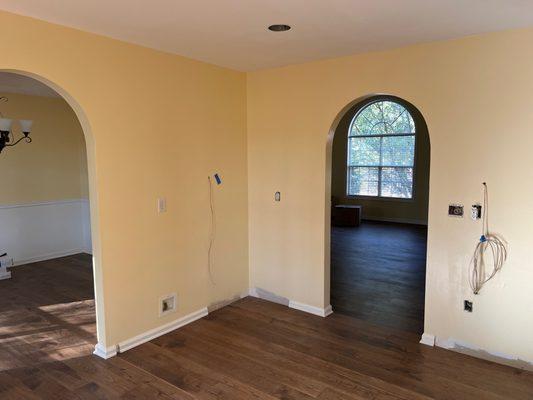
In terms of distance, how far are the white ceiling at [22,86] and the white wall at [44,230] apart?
1553mm

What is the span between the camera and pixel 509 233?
115 inches

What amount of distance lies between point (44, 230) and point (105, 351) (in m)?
3.50

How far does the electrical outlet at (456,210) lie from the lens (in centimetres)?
310

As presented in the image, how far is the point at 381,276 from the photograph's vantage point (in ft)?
17.0

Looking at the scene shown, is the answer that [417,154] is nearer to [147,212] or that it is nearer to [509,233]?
[509,233]

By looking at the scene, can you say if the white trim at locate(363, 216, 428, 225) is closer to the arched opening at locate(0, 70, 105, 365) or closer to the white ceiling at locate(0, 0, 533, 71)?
the arched opening at locate(0, 70, 105, 365)

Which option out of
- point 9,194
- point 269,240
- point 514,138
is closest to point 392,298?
point 269,240

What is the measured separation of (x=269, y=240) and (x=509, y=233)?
2.21 metres

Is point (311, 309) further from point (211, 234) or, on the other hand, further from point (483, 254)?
point (483, 254)

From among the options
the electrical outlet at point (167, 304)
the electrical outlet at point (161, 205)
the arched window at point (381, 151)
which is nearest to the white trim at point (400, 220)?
the arched window at point (381, 151)

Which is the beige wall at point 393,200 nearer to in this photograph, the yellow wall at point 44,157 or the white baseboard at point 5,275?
the yellow wall at point 44,157

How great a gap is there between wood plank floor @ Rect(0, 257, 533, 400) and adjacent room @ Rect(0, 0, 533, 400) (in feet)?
0.06

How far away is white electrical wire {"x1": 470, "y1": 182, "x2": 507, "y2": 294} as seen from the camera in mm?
2977

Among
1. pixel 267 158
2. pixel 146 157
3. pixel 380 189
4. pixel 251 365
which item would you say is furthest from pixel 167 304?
pixel 380 189
